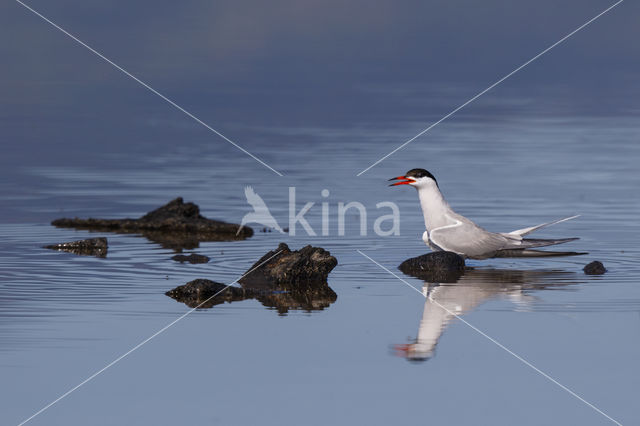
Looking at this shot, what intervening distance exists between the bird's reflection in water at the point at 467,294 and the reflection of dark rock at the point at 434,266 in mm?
211

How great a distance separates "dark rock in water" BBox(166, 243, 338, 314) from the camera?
490 inches

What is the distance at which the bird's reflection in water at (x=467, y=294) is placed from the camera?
10.4 m

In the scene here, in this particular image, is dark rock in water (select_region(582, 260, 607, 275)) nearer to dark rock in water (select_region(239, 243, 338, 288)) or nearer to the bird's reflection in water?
the bird's reflection in water

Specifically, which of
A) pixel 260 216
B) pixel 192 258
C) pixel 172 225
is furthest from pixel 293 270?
pixel 260 216

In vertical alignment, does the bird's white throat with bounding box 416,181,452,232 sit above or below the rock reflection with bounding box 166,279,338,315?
above

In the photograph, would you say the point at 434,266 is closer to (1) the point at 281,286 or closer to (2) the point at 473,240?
(2) the point at 473,240

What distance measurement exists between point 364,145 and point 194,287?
15.6 m

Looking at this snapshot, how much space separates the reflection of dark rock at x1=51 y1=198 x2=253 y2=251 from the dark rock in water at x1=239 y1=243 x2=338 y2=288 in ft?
12.2

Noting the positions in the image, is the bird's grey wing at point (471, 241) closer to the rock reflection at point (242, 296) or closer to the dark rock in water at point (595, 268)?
the dark rock in water at point (595, 268)

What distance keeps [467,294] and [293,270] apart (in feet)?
6.22

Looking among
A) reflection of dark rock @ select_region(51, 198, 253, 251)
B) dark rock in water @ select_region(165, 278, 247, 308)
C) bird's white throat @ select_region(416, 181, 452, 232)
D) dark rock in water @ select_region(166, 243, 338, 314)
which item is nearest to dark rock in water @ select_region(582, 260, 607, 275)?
bird's white throat @ select_region(416, 181, 452, 232)

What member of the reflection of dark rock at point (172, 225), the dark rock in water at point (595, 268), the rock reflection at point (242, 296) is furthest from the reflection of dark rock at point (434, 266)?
the reflection of dark rock at point (172, 225)
